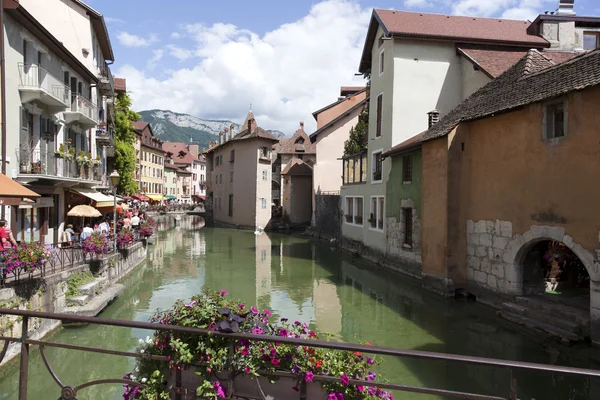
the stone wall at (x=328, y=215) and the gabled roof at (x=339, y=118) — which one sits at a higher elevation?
the gabled roof at (x=339, y=118)

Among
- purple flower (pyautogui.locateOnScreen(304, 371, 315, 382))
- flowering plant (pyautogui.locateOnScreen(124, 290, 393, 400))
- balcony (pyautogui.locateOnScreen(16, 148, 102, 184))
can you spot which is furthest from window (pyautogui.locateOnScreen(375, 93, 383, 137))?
purple flower (pyautogui.locateOnScreen(304, 371, 315, 382))

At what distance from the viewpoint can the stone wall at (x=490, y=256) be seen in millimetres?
13401

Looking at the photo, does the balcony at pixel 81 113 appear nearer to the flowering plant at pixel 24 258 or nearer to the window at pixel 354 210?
the flowering plant at pixel 24 258

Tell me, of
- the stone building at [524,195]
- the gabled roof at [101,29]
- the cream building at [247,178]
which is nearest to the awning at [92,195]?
the gabled roof at [101,29]

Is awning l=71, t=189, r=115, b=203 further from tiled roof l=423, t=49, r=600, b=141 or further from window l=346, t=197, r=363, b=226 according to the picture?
tiled roof l=423, t=49, r=600, b=141

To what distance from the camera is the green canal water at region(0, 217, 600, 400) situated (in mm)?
8750

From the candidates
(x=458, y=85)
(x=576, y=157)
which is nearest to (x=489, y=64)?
(x=458, y=85)

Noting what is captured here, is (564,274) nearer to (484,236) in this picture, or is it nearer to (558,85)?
(484,236)

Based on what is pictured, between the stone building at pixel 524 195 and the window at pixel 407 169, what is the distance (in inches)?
108

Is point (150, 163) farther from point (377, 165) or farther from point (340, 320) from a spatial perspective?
point (340, 320)

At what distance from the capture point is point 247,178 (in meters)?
46.9

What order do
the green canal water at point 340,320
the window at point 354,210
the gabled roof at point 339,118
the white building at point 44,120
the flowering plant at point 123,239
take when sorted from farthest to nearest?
1. the gabled roof at point 339,118
2. the window at point 354,210
3. the flowering plant at point 123,239
4. the white building at point 44,120
5. the green canal water at point 340,320

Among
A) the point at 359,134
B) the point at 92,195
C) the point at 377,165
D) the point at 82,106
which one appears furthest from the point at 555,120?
the point at 359,134

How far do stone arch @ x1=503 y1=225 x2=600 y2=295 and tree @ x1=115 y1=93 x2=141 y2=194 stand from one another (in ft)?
98.2
